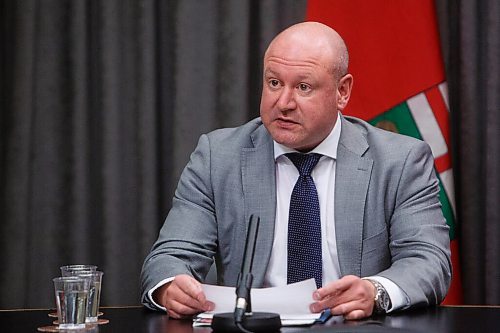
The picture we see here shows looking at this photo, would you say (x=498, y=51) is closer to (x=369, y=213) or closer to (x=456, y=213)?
(x=456, y=213)

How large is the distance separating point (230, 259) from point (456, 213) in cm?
128

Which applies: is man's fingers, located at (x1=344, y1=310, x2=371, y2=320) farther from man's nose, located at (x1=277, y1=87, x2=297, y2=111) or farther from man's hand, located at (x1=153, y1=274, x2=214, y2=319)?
man's nose, located at (x1=277, y1=87, x2=297, y2=111)

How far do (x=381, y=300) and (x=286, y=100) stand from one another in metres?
0.70

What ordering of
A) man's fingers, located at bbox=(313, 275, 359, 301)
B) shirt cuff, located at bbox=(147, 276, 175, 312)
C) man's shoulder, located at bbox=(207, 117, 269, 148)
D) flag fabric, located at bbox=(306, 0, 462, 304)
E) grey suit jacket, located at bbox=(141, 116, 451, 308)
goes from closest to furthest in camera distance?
man's fingers, located at bbox=(313, 275, 359, 301) → shirt cuff, located at bbox=(147, 276, 175, 312) → grey suit jacket, located at bbox=(141, 116, 451, 308) → man's shoulder, located at bbox=(207, 117, 269, 148) → flag fabric, located at bbox=(306, 0, 462, 304)

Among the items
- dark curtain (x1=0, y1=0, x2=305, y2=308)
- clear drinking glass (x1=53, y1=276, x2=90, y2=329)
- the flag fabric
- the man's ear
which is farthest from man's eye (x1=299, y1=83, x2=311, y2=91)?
dark curtain (x1=0, y1=0, x2=305, y2=308)

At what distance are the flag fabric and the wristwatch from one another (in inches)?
53.3

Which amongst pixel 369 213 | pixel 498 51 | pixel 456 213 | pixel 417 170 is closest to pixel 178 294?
pixel 369 213

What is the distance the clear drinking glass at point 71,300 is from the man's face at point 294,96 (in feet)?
2.96

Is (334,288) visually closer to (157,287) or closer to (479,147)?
(157,287)

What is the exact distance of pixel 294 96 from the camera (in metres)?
2.62

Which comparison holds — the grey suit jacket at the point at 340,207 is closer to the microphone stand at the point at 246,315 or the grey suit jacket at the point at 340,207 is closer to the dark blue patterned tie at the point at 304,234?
the dark blue patterned tie at the point at 304,234

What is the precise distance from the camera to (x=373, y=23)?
3557 mm

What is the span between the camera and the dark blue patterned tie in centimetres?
258

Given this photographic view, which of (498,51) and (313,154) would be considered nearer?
(313,154)
